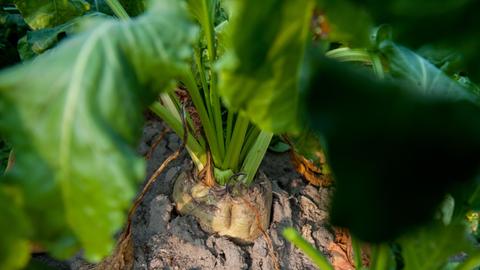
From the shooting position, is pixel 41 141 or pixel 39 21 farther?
pixel 39 21

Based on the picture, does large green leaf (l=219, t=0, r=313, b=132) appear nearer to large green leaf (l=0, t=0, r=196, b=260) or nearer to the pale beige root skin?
large green leaf (l=0, t=0, r=196, b=260)

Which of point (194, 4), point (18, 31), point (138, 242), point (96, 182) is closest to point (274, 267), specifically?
point (138, 242)

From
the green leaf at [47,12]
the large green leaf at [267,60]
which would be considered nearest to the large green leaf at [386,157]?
the large green leaf at [267,60]

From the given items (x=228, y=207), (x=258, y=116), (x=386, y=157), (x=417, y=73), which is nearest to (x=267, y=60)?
(x=258, y=116)

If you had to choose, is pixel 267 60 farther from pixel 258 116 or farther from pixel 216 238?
pixel 216 238

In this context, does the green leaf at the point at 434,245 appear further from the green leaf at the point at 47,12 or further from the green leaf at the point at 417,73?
the green leaf at the point at 47,12

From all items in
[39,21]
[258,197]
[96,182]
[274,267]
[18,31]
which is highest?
[96,182]

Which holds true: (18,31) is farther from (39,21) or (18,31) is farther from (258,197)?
(258,197)
